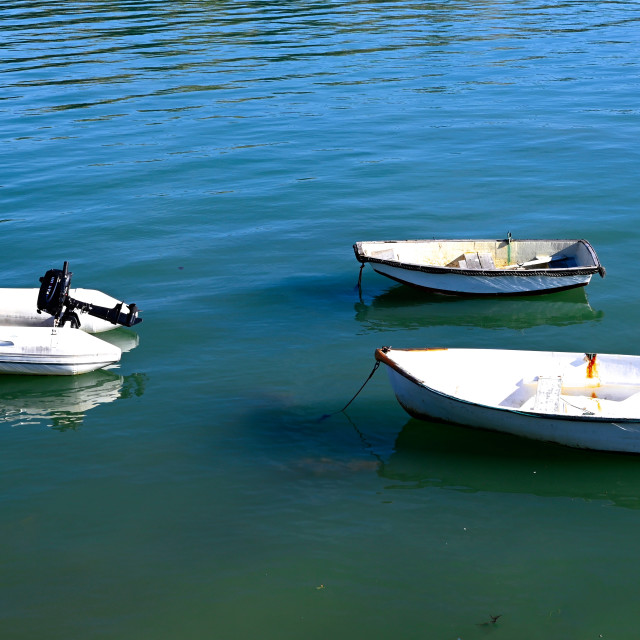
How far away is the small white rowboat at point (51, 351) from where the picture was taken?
1543cm

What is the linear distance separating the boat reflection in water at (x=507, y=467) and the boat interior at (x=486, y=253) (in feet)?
18.8

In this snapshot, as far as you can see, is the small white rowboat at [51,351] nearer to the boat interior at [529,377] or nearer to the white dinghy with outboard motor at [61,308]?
the white dinghy with outboard motor at [61,308]

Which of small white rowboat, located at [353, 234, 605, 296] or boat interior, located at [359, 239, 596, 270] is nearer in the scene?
small white rowboat, located at [353, 234, 605, 296]

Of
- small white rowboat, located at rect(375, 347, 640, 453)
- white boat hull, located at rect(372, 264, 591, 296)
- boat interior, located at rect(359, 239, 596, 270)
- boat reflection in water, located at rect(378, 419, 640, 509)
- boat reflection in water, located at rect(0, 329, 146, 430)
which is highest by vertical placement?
boat interior, located at rect(359, 239, 596, 270)

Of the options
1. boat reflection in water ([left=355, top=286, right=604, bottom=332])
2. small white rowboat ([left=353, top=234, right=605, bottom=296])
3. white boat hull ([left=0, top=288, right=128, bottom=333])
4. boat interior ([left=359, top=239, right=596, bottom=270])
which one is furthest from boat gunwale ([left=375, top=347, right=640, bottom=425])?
white boat hull ([left=0, top=288, right=128, bottom=333])

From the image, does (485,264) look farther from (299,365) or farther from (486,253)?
(299,365)

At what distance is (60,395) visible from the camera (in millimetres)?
15359

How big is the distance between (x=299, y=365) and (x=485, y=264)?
15.9 feet

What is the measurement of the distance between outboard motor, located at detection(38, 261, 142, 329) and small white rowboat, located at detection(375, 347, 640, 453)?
530 centimetres

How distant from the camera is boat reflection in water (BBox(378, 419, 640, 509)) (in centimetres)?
1233

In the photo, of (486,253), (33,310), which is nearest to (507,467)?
(486,253)

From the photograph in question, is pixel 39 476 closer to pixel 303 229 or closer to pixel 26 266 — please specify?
pixel 26 266

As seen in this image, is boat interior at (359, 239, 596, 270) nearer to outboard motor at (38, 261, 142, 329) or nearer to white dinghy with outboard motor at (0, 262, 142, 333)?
outboard motor at (38, 261, 142, 329)

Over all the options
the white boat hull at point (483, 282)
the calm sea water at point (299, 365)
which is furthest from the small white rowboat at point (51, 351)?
the white boat hull at point (483, 282)
